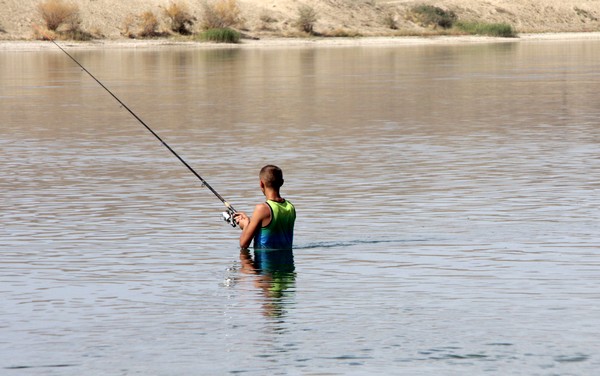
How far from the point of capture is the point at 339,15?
8819cm

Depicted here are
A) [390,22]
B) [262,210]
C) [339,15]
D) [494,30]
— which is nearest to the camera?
[262,210]

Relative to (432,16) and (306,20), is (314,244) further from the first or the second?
(432,16)

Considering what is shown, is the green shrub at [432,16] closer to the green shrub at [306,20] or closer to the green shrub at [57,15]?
the green shrub at [306,20]

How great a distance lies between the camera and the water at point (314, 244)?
752 centimetres

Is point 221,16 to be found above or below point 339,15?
above

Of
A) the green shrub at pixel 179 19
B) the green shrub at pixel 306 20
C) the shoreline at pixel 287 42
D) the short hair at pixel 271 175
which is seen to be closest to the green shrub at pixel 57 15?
the shoreline at pixel 287 42

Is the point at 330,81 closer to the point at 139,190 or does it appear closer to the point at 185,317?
the point at 139,190

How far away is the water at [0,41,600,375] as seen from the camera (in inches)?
296

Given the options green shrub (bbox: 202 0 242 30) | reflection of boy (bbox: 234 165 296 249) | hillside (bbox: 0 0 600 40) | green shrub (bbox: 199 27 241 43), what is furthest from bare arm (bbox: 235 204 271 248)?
green shrub (bbox: 202 0 242 30)

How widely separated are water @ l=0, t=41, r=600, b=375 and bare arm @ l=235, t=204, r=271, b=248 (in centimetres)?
21

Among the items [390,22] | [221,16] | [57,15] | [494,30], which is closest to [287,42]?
[221,16]

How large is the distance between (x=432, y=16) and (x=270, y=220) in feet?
281

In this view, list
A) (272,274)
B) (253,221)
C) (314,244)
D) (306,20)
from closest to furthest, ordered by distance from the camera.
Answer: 1. (272,274)
2. (253,221)
3. (314,244)
4. (306,20)

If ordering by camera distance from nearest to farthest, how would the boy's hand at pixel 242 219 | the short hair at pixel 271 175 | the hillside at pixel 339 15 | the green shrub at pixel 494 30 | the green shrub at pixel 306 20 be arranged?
the short hair at pixel 271 175 < the boy's hand at pixel 242 219 < the hillside at pixel 339 15 < the green shrub at pixel 306 20 < the green shrub at pixel 494 30
